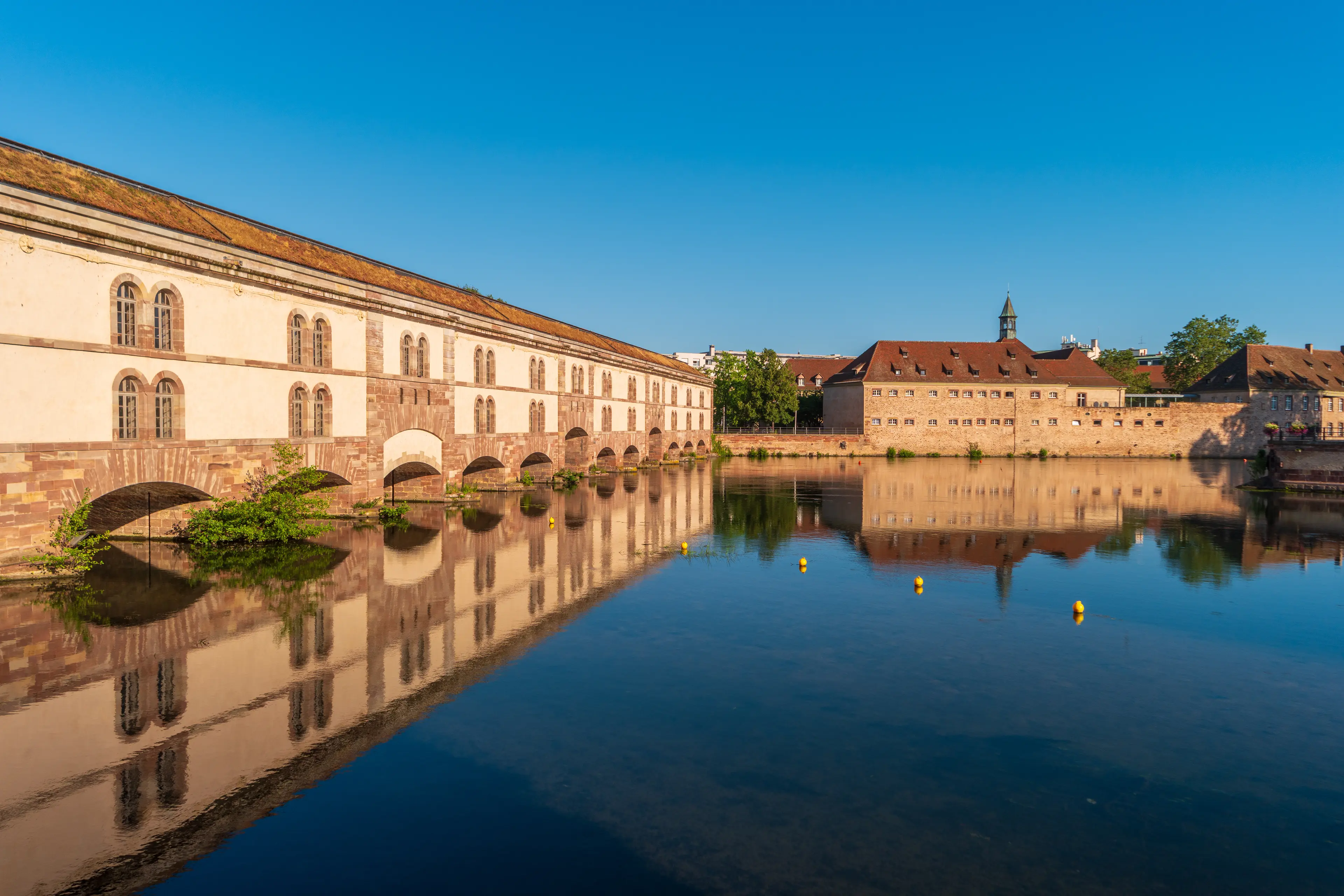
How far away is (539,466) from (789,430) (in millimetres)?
46127

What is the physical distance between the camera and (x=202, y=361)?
739 inches

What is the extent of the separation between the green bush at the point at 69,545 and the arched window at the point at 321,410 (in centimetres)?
708

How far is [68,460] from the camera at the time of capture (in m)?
15.6

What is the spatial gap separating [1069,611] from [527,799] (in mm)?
12030

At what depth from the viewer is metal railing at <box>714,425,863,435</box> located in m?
73.4

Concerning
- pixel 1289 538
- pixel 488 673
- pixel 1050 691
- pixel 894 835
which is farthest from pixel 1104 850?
pixel 1289 538

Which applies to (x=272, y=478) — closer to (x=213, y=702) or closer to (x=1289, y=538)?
(x=213, y=702)

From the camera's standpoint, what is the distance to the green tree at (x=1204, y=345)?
8825cm

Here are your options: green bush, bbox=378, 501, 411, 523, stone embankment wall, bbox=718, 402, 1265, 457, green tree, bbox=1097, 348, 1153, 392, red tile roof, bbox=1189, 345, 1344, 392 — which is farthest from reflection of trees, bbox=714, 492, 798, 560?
green tree, bbox=1097, 348, 1153, 392

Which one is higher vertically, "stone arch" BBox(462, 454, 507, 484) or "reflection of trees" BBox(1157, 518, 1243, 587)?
"stone arch" BBox(462, 454, 507, 484)

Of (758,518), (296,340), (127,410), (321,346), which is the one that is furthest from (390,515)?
(758,518)

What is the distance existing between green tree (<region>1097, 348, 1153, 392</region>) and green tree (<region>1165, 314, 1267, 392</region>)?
288 inches

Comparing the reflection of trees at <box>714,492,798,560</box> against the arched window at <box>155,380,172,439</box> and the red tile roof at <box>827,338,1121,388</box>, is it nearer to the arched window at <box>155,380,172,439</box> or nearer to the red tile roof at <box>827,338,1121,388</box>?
the arched window at <box>155,380,172,439</box>

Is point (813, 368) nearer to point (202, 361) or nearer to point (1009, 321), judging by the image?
point (1009, 321)
